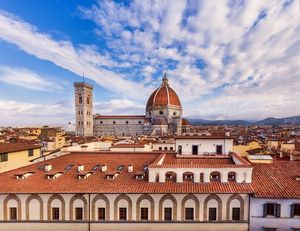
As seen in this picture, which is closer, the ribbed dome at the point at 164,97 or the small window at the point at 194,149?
the small window at the point at 194,149

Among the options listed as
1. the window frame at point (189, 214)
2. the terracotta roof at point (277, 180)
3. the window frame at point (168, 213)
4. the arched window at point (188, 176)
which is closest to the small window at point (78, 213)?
the window frame at point (168, 213)

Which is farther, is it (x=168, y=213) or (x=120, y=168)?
(x=120, y=168)

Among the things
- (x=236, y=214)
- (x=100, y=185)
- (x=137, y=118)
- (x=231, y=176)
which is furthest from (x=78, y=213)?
(x=137, y=118)

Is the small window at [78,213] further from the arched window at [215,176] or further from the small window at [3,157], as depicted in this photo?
the small window at [3,157]

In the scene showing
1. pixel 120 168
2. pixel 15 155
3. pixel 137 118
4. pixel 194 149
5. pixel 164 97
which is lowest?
pixel 120 168

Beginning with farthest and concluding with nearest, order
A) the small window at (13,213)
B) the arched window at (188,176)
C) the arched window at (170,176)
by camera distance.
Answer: the arched window at (170,176), the arched window at (188,176), the small window at (13,213)

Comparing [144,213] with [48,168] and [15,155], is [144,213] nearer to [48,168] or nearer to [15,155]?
[48,168]

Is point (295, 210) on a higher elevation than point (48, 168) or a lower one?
lower
